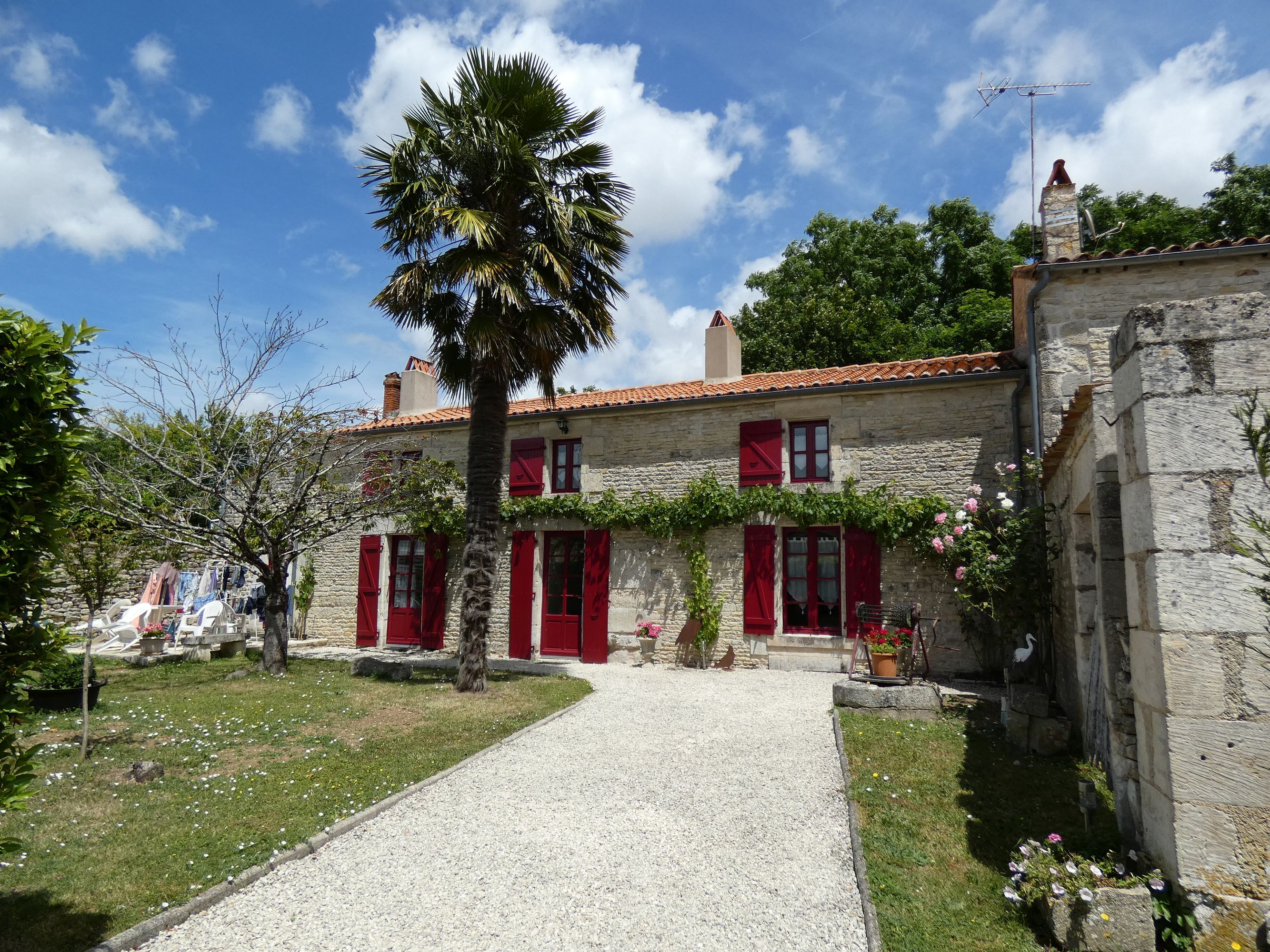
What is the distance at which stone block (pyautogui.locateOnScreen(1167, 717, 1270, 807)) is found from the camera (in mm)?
2744

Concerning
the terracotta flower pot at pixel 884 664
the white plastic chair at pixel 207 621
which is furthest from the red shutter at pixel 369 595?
the terracotta flower pot at pixel 884 664

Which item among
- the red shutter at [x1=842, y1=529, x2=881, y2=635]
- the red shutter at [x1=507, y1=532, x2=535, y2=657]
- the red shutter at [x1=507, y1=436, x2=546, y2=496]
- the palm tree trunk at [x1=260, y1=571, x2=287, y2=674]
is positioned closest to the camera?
the red shutter at [x1=842, y1=529, x2=881, y2=635]

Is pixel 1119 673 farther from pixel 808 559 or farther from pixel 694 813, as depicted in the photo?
pixel 808 559

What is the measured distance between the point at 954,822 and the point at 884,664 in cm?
414

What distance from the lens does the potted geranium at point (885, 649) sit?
8406 millimetres

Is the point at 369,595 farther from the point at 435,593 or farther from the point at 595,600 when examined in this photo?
the point at 595,600

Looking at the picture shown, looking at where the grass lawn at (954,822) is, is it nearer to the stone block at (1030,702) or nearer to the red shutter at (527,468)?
the stone block at (1030,702)

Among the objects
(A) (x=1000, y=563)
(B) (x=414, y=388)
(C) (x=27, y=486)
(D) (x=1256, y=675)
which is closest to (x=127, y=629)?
(B) (x=414, y=388)

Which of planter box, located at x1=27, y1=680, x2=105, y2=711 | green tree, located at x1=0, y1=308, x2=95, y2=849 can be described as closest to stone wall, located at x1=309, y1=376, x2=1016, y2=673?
planter box, located at x1=27, y1=680, x2=105, y2=711

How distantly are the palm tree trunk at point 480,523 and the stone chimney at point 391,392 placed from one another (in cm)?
858

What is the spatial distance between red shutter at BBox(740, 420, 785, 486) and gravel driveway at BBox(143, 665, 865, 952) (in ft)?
16.6

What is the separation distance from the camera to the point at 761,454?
11070 millimetres

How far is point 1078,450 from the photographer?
561cm

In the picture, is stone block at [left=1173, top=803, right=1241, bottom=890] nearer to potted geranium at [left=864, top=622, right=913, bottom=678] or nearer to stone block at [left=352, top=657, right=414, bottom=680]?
potted geranium at [left=864, top=622, right=913, bottom=678]
